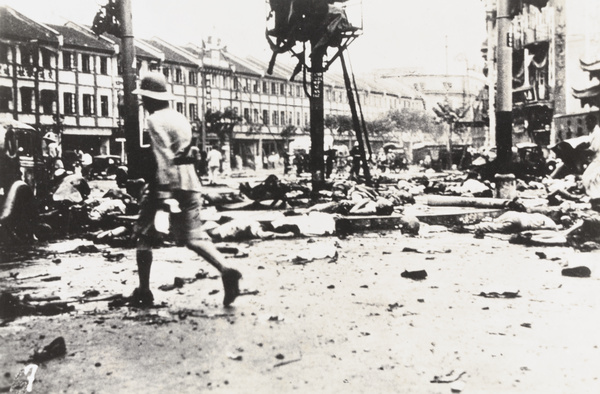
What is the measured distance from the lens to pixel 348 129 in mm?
63281

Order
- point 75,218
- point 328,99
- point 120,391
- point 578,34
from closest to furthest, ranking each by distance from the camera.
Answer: point 120,391, point 75,218, point 578,34, point 328,99

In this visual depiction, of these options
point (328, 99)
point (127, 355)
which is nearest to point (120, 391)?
point (127, 355)

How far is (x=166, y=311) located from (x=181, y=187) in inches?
35.4

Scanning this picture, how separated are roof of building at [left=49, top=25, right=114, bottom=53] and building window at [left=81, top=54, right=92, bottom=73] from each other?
0.57 meters

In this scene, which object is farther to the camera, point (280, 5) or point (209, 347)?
point (280, 5)

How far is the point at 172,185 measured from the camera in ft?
15.5

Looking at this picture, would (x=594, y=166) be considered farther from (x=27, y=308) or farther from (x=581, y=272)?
(x=27, y=308)

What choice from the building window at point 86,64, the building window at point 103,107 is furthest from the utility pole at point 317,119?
the building window at point 86,64

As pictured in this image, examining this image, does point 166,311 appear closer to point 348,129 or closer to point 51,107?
point 51,107

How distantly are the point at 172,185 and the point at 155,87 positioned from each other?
721 millimetres

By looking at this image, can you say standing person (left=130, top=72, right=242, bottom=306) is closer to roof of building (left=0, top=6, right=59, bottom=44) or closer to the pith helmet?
the pith helmet

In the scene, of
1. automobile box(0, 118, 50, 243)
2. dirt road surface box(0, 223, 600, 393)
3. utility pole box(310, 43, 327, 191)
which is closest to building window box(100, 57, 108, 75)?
utility pole box(310, 43, 327, 191)

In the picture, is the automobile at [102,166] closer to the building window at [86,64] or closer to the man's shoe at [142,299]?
the building window at [86,64]

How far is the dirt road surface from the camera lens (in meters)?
3.47
